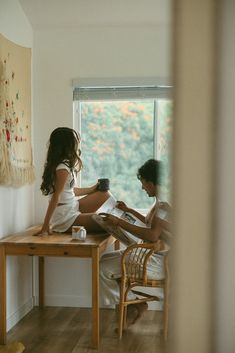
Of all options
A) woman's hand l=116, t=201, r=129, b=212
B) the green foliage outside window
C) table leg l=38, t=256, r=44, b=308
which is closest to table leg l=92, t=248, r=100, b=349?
woman's hand l=116, t=201, r=129, b=212

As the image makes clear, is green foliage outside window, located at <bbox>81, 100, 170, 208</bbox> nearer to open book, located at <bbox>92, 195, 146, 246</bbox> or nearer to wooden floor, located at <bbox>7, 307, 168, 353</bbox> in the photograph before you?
open book, located at <bbox>92, 195, 146, 246</bbox>

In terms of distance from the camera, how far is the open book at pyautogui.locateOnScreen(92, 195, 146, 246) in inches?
112

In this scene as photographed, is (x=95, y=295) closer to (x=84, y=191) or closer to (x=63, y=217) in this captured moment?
(x=63, y=217)

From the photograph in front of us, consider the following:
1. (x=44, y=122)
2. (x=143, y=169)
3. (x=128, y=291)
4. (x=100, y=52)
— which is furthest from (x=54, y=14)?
(x=128, y=291)

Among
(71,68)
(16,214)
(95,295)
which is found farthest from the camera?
(71,68)

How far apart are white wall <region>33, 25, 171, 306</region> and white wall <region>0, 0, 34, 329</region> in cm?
12

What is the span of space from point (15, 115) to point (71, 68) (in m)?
0.58

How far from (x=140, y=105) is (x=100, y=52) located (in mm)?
428

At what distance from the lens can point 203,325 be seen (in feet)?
1.05

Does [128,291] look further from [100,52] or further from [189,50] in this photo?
[189,50]

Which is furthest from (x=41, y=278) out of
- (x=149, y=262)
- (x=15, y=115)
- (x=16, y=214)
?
(x=15, y=115)

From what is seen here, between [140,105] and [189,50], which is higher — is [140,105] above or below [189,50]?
above

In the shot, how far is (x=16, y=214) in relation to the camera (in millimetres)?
3162

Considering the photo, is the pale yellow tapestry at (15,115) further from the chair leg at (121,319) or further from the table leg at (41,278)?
the chair leg at (121,319)
